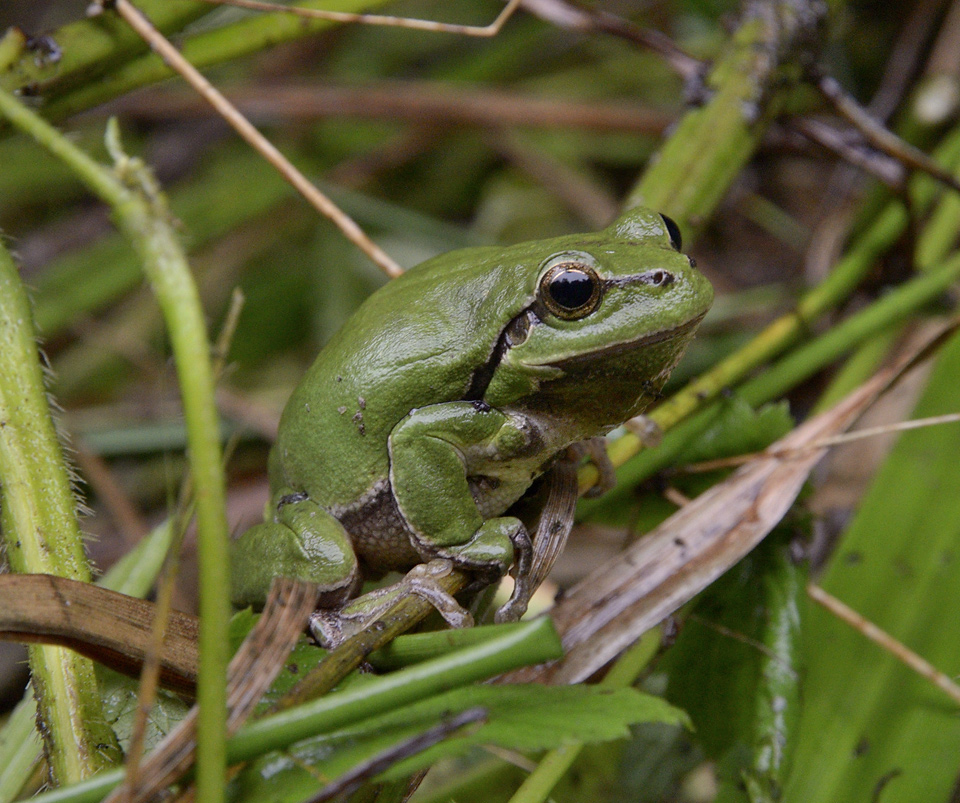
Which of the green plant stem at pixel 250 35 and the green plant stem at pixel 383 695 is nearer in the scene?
the green plant stem at pixel 383 695

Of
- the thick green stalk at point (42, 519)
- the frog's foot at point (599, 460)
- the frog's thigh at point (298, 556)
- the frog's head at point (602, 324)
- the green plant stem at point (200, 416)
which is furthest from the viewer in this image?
the frog's foot at point (599, 460)

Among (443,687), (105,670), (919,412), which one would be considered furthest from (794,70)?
(105,670)

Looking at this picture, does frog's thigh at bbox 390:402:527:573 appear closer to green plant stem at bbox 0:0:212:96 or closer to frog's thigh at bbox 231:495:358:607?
frog's thigh at bbox 231:495:358:607

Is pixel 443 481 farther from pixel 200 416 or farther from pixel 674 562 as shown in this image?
pixel 200 416

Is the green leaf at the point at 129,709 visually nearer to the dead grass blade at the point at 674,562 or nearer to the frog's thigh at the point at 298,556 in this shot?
the frog's thigh at the point at 298,556

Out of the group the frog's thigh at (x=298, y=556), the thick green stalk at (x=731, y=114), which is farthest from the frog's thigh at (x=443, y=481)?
the thick green stalk at (x=731, y=114)

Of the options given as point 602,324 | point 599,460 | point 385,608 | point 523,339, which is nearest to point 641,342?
point 602,324

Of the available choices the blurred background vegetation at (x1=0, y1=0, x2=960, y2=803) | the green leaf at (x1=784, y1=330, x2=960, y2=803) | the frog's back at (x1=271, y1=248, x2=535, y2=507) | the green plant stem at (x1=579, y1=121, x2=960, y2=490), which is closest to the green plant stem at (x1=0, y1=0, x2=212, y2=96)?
the blurred background vegetation at (x1=0, y1=0, x2=960, y2=803)
